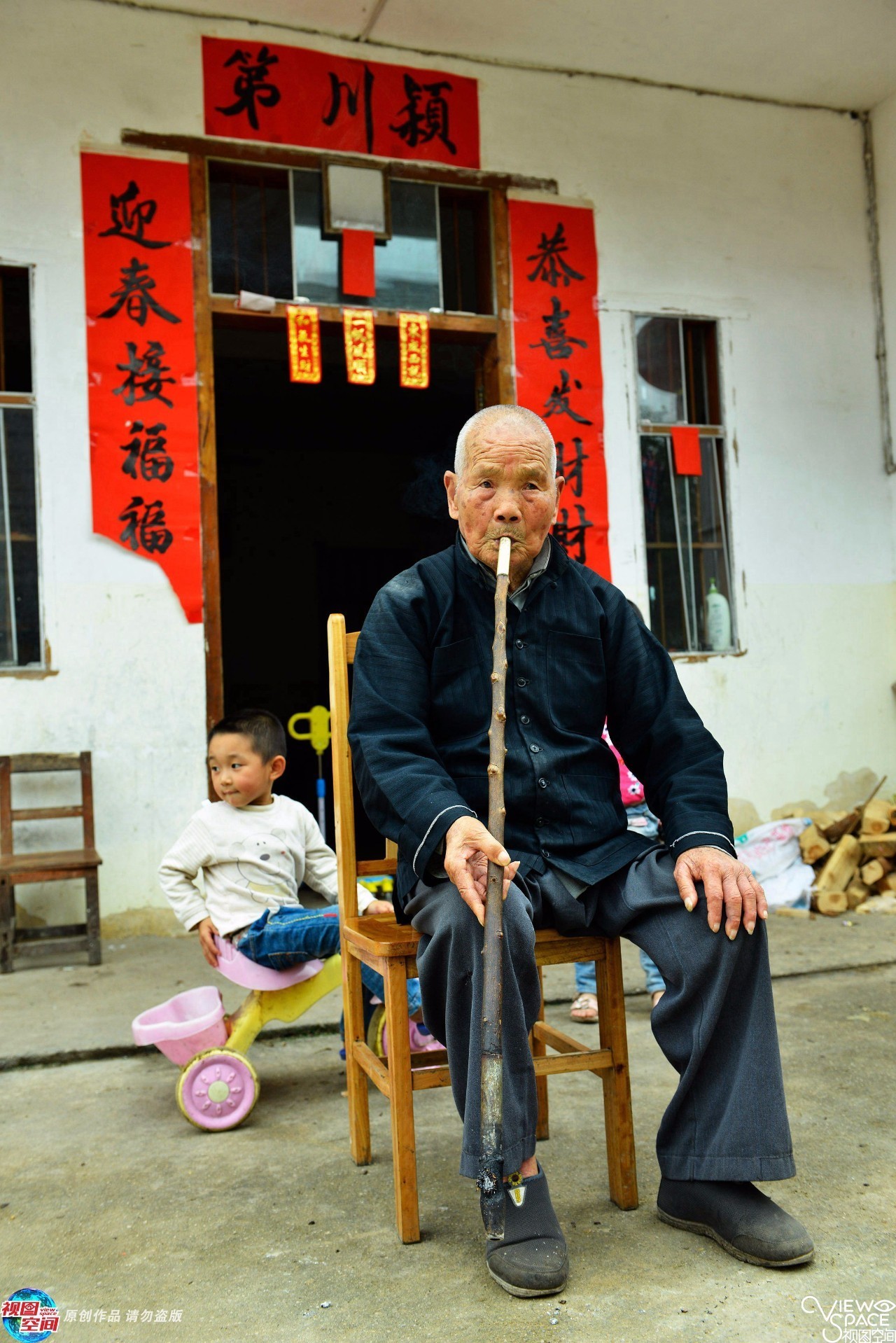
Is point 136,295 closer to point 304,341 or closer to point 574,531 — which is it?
point 304,341

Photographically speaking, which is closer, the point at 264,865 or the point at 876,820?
the point at 264,865

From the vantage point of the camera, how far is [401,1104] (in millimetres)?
1749

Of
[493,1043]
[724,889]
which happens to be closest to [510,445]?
[724,889]

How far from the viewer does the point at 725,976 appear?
Answer: 1608 mm

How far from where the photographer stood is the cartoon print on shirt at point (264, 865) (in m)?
2.55

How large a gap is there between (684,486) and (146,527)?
2.57m

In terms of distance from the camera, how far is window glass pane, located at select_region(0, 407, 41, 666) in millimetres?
4254

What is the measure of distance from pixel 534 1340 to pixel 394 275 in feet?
14.2

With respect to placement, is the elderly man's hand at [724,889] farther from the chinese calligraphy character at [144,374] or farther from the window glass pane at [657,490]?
the window glass pane at [657,490]

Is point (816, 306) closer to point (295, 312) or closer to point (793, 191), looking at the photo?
point (793, 191)

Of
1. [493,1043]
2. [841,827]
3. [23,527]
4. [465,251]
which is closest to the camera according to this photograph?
[493,1043]

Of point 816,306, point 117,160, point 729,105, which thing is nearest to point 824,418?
point 816,306

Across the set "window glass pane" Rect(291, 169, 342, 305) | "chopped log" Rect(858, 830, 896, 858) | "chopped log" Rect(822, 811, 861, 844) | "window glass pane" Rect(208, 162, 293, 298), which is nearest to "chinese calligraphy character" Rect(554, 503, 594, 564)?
"window glass pane" Rect(291, 169, 342, 305)

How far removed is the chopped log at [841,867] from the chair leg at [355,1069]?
3009 millimetres
